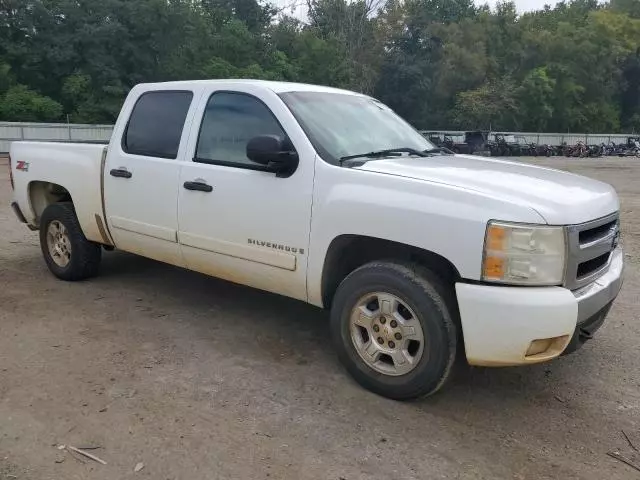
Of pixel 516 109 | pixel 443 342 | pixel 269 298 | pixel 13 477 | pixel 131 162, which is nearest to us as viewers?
pixel 13 477

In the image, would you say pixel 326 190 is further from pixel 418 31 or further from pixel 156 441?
pixel 418 31

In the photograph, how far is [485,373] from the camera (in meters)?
3.97

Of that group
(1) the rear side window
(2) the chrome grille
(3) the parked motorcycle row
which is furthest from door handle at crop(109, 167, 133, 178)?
(3) the parked motorcycle row

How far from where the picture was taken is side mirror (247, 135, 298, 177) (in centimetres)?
375

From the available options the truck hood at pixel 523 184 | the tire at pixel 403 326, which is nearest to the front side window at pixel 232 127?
the truck hood at pixel 523 184

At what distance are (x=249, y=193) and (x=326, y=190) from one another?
0.62 m

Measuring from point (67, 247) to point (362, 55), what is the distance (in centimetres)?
5682

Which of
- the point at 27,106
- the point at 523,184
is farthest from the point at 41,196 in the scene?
the point at 27,106

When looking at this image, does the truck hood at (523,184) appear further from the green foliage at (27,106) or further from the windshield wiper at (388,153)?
the green foliage at (27,106)

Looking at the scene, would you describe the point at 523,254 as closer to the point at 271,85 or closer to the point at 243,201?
the point at 243,201

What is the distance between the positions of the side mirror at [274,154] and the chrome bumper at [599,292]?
6.11ft

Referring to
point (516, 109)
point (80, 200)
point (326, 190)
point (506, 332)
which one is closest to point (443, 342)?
point (506, 332)

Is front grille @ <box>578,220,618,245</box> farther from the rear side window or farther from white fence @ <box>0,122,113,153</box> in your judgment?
white fence @ <box>0,122,113,153</box>

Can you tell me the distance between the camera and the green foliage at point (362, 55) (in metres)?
36.8
